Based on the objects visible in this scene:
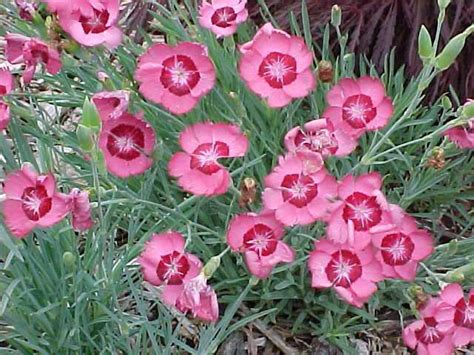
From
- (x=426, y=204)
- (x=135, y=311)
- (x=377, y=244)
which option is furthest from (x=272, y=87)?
(x=426, y=204)

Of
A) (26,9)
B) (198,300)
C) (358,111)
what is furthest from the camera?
(26,9)

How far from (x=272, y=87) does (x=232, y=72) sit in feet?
1.28

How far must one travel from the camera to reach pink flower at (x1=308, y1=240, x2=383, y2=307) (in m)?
1.19

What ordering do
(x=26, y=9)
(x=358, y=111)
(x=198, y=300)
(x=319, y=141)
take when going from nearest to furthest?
(x=198, y=300) → (x=319, y=141) → (x=358, y=111) → (x=26, y=9)

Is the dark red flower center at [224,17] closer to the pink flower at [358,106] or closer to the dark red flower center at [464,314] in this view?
the pink flower at [358,106]

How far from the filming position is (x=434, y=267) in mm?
1531

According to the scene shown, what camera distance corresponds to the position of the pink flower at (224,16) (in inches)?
55.6

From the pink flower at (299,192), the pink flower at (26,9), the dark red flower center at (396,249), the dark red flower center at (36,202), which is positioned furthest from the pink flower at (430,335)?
the pink flower at (26,9)

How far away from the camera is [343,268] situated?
1.20m

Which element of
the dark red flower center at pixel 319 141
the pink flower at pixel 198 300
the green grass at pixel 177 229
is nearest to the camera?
the pink flower at pixel 198 300

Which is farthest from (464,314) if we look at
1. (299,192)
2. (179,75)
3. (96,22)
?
(96,22)

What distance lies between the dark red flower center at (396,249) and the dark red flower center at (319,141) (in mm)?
156

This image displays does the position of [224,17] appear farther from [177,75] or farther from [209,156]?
[209,156]

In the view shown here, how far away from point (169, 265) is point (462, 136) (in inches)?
21.5
